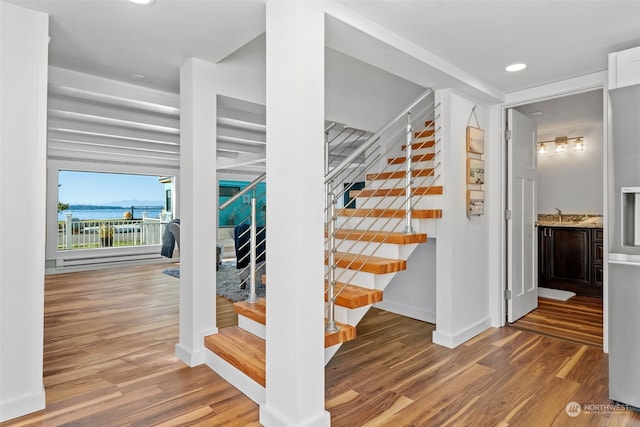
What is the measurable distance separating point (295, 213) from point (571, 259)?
186 inches

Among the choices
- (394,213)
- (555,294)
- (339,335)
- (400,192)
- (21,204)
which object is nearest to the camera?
(21,204)

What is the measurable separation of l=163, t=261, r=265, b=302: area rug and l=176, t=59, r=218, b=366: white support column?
154 cm

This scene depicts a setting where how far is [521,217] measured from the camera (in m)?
3.82

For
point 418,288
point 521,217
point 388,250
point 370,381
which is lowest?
point 370,381

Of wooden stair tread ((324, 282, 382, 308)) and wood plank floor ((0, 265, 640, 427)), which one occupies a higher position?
wooden stair tread ((324, 282, 382, 308))

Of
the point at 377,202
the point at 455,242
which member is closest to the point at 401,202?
the point at 377,202

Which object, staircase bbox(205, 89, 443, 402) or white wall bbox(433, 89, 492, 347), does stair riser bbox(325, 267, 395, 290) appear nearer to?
staircase bbox(205, 89, 443, 402)

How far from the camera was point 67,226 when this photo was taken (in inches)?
288

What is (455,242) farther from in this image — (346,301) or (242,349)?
(242,349)

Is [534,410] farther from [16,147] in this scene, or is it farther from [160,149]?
[160,149]

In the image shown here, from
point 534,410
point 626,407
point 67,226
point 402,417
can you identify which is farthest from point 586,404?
point 67,226

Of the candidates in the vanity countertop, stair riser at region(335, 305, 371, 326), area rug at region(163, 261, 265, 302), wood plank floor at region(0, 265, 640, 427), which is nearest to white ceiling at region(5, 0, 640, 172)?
stair riser at region(335, 305, 371, 326)

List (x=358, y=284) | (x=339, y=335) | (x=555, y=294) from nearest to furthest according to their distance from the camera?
(x=339, y=335) < (x=358, y=284) < (x=555, y=294)

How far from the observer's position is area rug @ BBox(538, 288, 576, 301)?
15.3ft
